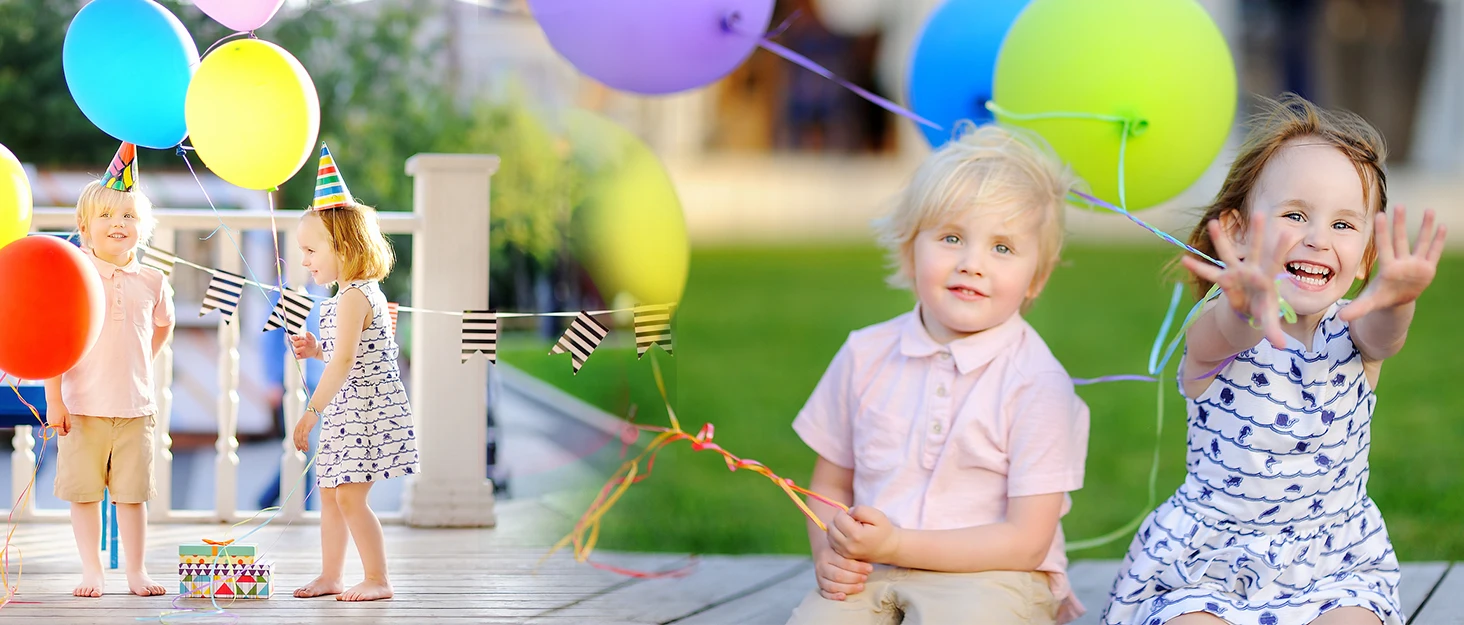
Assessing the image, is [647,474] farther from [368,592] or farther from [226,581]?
[226,581]

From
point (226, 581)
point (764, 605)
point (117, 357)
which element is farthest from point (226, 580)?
point (764, 605)

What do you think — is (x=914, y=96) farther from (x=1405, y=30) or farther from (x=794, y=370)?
(x=1405, y=30)

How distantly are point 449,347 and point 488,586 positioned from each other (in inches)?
27.5

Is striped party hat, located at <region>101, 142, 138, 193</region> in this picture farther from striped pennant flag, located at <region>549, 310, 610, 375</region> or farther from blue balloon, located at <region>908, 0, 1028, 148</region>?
blue balloon, located at <region>908, 0, 1028, 148</region>

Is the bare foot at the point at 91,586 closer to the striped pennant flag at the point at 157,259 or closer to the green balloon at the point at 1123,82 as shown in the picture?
the striped pennant flag at the point at 157,259

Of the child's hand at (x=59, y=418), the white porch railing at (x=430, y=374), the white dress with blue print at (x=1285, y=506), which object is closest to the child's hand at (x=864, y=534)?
the white dress with blue print at (x=1285, y=506)

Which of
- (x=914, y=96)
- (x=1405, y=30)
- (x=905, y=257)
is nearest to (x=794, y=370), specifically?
(x=914, y=96)

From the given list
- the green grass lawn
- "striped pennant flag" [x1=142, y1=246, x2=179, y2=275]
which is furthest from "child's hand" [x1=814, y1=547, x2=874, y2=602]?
"striped pennant flag" [x1=142, y1=246, x2=179, y2=275]

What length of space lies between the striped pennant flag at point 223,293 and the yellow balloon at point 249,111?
211mm

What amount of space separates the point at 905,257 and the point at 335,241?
85cm

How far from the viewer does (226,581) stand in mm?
2023

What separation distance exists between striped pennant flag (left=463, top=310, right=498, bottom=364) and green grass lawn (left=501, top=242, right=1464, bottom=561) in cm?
61

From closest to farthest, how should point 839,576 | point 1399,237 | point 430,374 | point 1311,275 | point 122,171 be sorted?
point 1399,237, point 1311,275, point 839,576, point 122,171, point 430,374

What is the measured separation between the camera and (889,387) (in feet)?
6.33
